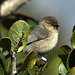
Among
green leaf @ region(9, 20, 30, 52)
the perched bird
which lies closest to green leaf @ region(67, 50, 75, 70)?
green leaf @ region(9, 20, 30, 52)

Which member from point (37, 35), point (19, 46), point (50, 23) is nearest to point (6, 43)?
point (19, 46)

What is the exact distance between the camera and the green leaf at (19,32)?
131cm

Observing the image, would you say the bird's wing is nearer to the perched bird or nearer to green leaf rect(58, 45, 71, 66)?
the perched bird

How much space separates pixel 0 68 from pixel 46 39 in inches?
91.1

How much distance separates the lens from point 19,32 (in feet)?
4.35

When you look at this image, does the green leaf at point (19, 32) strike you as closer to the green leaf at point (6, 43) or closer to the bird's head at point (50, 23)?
the green leaf at point (6, 43)

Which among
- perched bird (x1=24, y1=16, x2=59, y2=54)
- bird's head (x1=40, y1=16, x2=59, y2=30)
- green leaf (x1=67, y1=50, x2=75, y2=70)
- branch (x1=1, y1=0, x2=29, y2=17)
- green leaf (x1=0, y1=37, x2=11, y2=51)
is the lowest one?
perched bird (x1=24, y1=16, x2=59, y2=54)

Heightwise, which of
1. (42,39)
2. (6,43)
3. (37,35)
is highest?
(6,43)

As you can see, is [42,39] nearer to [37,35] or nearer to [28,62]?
[37,35]

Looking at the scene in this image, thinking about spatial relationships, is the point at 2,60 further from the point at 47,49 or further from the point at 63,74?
the point at 47,49

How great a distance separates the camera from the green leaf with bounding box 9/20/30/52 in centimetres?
131

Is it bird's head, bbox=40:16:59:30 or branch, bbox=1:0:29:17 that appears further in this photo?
bird's head, bbox=40:16:59:30

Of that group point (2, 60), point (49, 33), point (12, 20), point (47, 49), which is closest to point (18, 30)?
point (2, 60)

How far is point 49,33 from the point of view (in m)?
3.66
